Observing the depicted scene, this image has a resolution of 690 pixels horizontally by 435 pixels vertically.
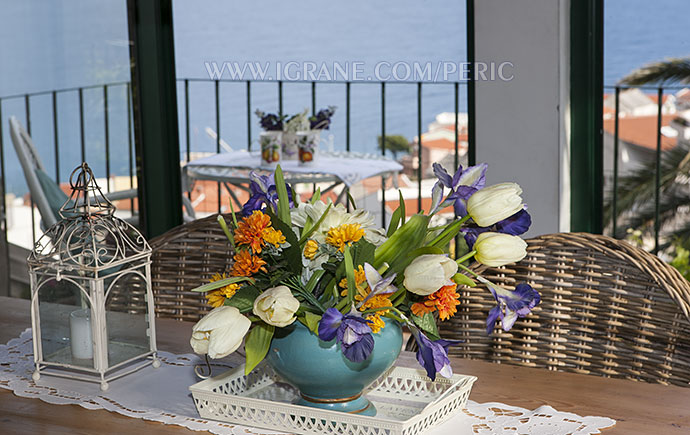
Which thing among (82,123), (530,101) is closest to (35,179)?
(82,123)

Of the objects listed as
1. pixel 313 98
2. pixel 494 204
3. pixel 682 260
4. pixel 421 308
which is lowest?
pixel 682 260

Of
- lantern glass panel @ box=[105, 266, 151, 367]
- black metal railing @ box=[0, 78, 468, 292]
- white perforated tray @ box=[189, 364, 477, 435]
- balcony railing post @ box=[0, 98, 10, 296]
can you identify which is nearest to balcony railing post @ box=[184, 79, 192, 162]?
black metal railing @ box=[0, 78, 468, 292]

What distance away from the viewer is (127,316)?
3.96ft

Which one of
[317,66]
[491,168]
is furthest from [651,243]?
[317,66]

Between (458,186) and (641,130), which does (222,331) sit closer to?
(458,186)

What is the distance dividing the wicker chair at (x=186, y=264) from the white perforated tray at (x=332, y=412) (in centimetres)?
56

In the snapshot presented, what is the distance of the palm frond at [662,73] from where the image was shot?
2.83 meters

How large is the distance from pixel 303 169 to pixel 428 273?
8.08 feet

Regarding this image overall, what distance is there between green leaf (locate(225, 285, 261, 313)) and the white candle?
0.99 ft

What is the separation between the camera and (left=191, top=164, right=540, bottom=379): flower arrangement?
93 centimetres

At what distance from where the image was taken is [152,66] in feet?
11.0

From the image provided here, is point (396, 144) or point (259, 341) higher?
point (396, 144)

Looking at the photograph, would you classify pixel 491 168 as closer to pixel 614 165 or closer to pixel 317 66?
pixel 614 165

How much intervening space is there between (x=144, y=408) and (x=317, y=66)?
266 centimetres
